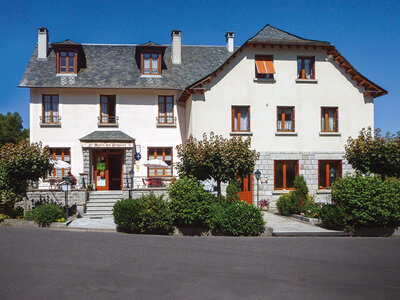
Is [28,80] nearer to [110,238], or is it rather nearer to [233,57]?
[233,57]

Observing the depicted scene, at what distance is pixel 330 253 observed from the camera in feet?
35.3

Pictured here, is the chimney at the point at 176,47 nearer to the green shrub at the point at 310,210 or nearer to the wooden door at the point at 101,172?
the wooden door at the point at 101,172

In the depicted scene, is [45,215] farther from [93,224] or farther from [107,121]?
[107,121]

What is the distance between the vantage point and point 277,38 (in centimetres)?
2191

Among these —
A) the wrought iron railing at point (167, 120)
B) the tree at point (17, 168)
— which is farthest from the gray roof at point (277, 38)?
the tree at point (17, 168)

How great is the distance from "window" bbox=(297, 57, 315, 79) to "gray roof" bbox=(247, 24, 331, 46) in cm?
102

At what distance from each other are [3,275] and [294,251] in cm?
722

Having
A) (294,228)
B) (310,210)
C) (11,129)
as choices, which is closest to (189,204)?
(294,228)

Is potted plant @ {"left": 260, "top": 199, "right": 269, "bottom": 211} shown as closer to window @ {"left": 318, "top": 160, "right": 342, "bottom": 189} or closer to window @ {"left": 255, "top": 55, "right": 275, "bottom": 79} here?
window @ {"left": 318, "top": 160, "right": 342, "bottom": 189}

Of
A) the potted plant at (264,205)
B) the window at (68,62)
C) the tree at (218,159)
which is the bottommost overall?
the potted plant at (264,205)

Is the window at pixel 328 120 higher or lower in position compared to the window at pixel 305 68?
lower

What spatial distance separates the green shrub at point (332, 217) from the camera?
1486cm

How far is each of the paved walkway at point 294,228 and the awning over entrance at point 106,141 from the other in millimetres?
9507

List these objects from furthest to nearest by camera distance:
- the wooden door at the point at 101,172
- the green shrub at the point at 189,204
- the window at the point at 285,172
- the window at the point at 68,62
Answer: the wooden door at the point at 101,172, the window at the point at 68,62, the window at the point at 285,172, the green shrub at the point at 189,204
